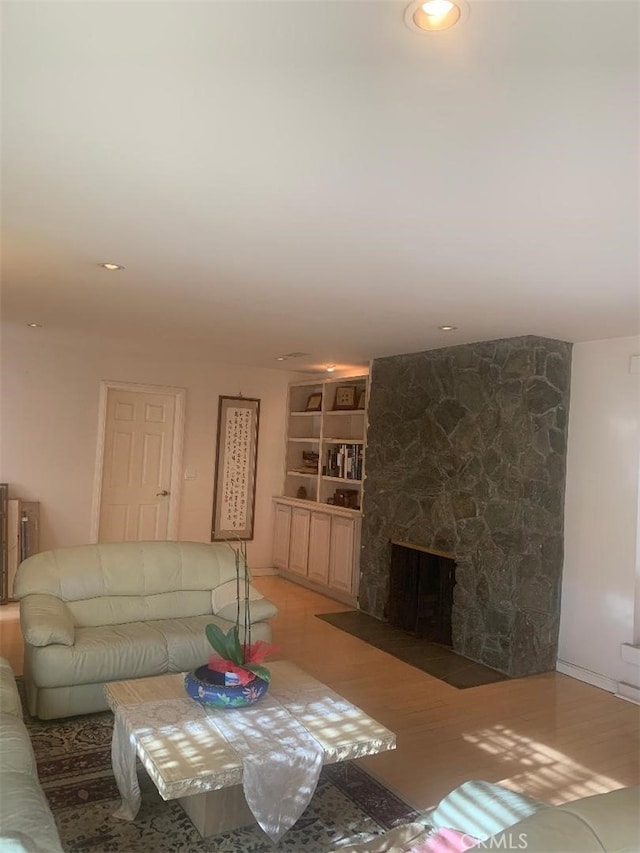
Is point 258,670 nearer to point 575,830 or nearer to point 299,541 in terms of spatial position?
point 575,830

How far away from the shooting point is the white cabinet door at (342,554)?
20.5 feet

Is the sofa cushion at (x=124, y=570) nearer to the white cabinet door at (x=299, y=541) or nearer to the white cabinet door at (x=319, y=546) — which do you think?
the white cabinet door at (x=319, y=546)

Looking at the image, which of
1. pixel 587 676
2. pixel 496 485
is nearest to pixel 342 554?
pixel 496 485

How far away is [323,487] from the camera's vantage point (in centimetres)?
700

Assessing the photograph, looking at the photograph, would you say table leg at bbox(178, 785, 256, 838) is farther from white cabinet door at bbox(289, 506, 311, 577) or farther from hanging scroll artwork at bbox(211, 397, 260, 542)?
hanging scroll artwork at bbox(211, 397, 260, 542)

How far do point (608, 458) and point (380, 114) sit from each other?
348 cm

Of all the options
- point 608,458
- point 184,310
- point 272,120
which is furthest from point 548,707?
point 272,120

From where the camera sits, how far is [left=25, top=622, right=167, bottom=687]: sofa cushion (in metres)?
3.29

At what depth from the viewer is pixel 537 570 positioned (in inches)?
179

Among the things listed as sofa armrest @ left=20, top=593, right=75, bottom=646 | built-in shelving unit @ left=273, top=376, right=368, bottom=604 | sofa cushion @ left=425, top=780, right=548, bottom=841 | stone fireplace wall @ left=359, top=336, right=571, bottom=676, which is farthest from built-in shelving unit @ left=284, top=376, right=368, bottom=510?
sofa cushion @ left=425, top=780, right=548, bottom=841

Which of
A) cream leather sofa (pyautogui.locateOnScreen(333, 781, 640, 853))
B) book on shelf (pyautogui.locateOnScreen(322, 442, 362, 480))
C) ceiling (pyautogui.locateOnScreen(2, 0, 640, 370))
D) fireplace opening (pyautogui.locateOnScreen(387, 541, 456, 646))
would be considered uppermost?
ceiling (pyautogui.locateOnScreen(2, 0, 640, 370))

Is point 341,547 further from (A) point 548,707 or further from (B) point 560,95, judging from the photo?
(B) point 560,95

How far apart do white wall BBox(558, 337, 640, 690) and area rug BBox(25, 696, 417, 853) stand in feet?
7.34

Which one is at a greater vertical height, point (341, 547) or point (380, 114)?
point (380, 114)
